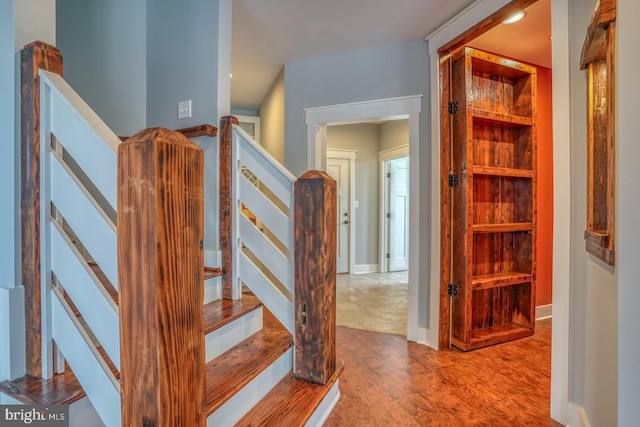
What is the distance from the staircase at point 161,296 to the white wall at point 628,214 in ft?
3.01

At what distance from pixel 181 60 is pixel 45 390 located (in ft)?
6.02

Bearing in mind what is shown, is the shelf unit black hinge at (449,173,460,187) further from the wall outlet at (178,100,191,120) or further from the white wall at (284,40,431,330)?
the wall outlet at (178,100,191,120)

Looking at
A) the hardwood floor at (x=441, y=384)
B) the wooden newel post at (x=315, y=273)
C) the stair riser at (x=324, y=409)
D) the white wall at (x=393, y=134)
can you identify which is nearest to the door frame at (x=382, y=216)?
the white wall at (x=393, y=134)

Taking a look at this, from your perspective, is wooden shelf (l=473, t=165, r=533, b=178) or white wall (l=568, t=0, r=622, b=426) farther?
wooden shelf (l=473, t=165, r=533, b=178)

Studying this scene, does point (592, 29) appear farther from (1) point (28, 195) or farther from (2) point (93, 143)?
(1) point (28, 195)

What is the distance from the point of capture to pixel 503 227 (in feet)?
8.30

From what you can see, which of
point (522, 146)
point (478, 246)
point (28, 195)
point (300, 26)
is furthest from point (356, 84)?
point (28, 195)

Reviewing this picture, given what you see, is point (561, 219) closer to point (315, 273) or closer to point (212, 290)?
point (315, 273)

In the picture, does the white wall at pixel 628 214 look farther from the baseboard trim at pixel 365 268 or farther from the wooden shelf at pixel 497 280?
the baseboard trim at pixel 365 268

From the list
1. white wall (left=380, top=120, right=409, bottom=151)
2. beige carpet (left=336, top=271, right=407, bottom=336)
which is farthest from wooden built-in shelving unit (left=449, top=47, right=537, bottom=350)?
white wall (left=380, top=120, right=409, bottom=151)

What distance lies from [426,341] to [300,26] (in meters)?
2.61

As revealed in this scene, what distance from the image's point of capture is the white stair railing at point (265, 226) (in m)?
1.53

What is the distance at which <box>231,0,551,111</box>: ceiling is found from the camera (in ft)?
6.89

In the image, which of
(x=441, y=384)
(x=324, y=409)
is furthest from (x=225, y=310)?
(x=441, y=384)
